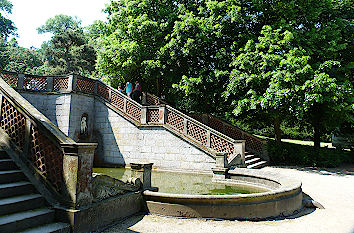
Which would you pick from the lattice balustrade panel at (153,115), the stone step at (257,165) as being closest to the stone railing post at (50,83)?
the lattice balustrade panel at (153,115)

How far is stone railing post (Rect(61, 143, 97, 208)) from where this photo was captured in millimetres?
4652

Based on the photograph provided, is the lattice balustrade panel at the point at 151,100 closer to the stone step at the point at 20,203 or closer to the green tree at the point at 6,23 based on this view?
the stone step at the point at 20,203

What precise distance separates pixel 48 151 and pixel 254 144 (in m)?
13.9

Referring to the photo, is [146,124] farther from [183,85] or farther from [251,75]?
[251,75]

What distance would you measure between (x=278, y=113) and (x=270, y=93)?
2.57m

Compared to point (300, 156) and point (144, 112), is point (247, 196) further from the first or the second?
point (300, 156)

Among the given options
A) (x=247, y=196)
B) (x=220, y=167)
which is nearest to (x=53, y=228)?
(x=247, y=196)

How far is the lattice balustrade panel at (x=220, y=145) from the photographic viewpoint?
12.2 metres

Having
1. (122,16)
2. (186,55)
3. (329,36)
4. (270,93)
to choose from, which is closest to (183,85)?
(186,55)

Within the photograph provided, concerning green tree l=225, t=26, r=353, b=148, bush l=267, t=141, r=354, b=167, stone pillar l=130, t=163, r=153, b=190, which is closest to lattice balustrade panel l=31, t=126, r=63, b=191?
stone pillar l=130, t=163, r=153, b=190

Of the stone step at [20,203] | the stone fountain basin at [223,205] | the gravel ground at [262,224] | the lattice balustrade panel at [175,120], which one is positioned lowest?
the gravel ground at [262,224]

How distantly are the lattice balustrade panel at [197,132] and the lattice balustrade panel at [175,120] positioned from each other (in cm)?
48

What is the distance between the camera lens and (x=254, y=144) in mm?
16578

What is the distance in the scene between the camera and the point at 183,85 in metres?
15.9
